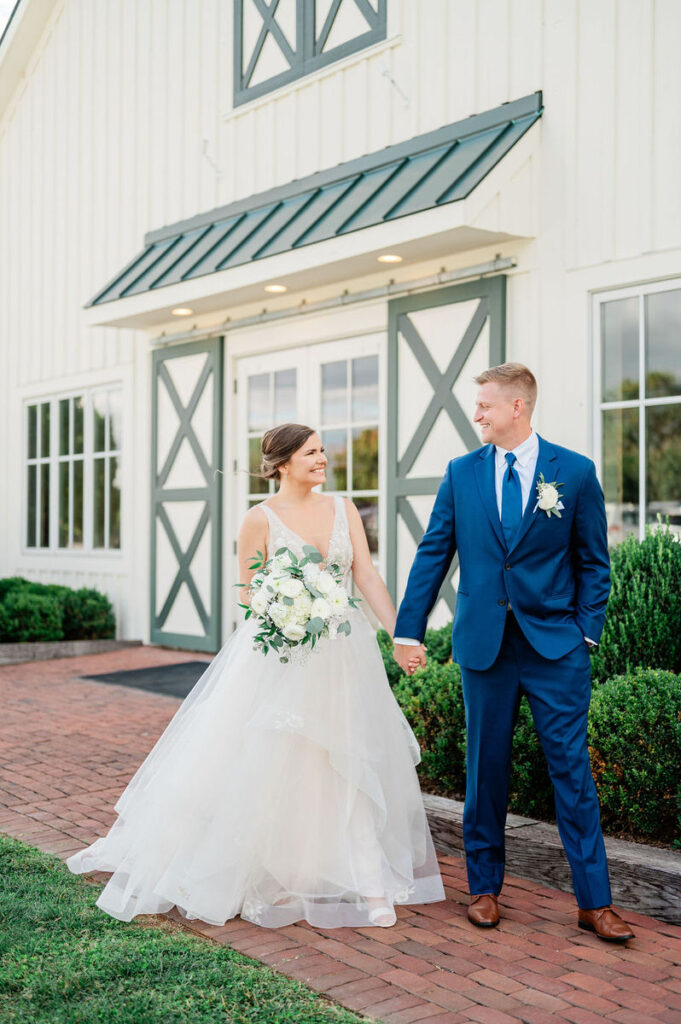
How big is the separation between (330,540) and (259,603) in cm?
42

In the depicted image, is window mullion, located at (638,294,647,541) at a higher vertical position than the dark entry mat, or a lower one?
higher

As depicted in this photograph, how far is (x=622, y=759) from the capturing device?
4.25 meters

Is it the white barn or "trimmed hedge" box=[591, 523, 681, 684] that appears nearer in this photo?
"trimmed hedge" box=[591, 523, 681, 684]

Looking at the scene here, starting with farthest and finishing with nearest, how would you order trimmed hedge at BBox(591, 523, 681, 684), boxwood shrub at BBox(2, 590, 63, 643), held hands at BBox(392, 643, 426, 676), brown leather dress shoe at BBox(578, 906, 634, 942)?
boxwood shrub at BBox(2, 590, 63, 643), trimmed hedge at BBox(591, 523, 681, 684), held hands at BBox(392, 643, 426, 676), brown leather dress shoe at BBox(578, 906, 634, 942)

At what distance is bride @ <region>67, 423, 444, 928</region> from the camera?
3896 millimetres

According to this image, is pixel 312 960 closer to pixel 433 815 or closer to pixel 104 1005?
pixel 104 1005

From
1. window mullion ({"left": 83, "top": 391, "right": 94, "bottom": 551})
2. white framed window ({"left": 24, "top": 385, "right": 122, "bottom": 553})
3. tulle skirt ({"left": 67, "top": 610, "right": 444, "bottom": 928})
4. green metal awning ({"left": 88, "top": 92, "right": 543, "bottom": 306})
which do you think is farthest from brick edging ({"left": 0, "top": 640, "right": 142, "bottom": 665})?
tulle skirt ({"left": 67, "top": 610, "right": 444, "bottom": 928})

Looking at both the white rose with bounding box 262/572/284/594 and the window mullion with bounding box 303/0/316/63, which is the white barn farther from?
the white rose with bounding box 262/572/284/594

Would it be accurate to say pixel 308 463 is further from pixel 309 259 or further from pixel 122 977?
pixel 309 259

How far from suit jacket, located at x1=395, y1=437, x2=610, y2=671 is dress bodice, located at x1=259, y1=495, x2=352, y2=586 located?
19.6 inches

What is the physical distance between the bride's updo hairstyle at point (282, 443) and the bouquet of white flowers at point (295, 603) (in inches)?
15.0

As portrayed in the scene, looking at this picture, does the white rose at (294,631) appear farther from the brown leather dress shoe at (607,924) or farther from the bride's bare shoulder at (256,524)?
the brown leather dress shoe at (607,924)

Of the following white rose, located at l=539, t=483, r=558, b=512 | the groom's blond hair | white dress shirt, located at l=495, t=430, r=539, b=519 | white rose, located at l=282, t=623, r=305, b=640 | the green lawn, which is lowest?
the green lawn

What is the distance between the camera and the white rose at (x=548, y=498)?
3682mm
